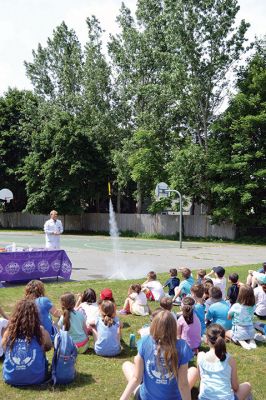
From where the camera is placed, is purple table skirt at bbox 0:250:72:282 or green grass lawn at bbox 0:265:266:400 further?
purple table skirt at bbox 0:250:72:282

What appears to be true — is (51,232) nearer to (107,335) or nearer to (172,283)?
(172,283)

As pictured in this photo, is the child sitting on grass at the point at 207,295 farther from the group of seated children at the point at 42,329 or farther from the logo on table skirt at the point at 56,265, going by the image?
the logo on table skirt at the point at 56,265

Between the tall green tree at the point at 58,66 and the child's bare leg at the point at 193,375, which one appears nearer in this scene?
the child's bare leg at the point at 193,375

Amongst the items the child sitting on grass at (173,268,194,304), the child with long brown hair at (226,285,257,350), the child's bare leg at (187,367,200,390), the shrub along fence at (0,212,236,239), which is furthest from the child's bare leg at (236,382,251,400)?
the shrub along fence at (0,212,236,239)

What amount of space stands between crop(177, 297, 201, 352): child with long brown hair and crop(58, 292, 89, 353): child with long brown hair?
1412 mm

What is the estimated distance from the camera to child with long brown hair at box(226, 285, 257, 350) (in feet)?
26.7

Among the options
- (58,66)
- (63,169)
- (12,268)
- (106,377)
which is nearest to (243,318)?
(106,377)

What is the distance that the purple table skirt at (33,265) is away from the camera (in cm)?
1400

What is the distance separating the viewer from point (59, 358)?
617cm

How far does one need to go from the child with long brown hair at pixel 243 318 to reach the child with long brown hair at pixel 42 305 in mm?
2885

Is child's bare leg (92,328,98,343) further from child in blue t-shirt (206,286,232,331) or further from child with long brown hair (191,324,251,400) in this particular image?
child with long brown hair (191,324,251,400)

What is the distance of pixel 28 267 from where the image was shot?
47.5 ft

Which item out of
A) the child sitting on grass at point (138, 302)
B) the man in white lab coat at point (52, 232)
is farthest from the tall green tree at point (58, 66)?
the child sitting on grass at point (138, 302)

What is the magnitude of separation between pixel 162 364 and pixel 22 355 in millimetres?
2049
